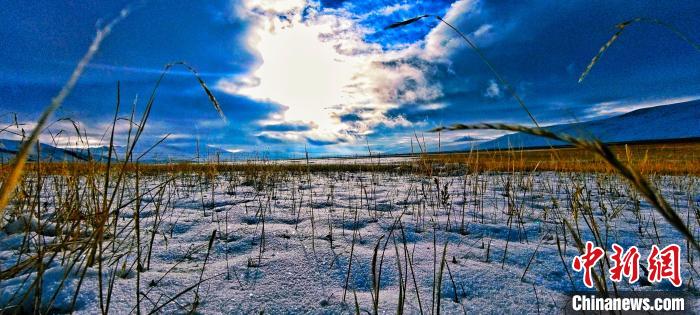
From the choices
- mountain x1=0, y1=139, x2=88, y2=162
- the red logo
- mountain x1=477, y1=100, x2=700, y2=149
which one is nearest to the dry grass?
the red logo

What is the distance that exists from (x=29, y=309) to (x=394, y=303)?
4.31 feet

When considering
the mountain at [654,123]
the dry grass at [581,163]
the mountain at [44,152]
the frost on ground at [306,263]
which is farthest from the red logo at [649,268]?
the mountain at [654,123]

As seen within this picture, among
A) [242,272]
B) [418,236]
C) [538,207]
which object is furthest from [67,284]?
[538,207]

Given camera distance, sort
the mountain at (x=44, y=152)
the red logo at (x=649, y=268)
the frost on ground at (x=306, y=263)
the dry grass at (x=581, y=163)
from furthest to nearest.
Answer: the dry grass at (x=581, y=163) → the red logo at (x=649, y=268) → the frost on ground at (x=306, y=263) → the mountain at (x=44, y=152)

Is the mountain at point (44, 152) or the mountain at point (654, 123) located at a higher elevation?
the mountain at point (654, 123)

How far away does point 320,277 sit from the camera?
1.60 metres

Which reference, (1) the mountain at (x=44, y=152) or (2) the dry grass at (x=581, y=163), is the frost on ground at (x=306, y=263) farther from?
(2) the dry grass at (x=581, y=163)

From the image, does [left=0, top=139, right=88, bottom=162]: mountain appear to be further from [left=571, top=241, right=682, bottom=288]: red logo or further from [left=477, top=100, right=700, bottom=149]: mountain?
[left=477, top=100, right=700, bottom=149]: mountain

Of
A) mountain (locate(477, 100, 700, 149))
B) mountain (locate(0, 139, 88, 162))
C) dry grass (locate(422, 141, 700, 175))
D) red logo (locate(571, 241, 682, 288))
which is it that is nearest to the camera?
mountain (locate(0, 139, 88, 162))

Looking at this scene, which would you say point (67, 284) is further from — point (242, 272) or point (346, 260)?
point (346, 260)

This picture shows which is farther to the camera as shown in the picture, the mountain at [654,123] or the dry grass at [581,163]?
the mountain at [654,123]

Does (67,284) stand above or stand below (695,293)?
above

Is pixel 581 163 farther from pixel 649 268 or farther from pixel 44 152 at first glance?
pixel 44 152

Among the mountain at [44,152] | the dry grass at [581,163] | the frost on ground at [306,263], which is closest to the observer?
the mountain at [44,152]
